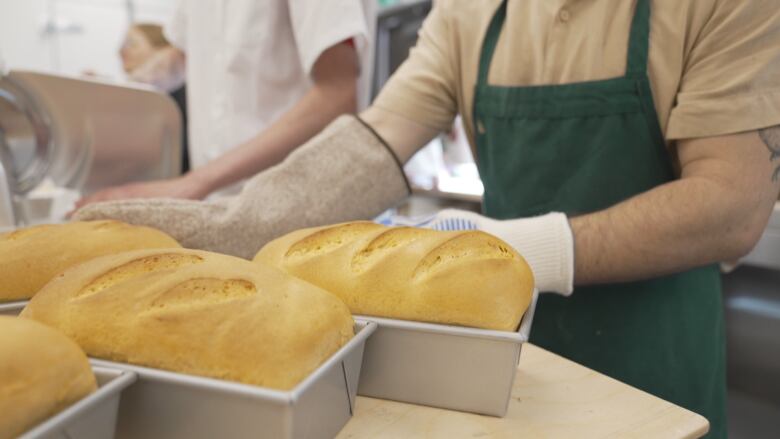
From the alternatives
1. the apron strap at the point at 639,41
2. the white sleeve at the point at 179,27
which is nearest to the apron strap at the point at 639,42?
the apron strap at the point at 639,41

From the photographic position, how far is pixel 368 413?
60 centimetres

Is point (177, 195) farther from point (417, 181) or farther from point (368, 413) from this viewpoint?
point (417, 181)

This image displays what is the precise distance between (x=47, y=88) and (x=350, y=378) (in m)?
1.11

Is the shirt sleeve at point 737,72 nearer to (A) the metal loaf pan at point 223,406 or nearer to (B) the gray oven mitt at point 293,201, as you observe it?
(B) the gray oven mitt at point 293,201

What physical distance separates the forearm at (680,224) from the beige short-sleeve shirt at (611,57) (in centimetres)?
7

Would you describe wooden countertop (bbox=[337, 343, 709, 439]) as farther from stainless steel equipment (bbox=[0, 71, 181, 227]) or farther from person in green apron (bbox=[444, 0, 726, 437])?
stainless steel equipment (bbox=[0, 71, 181, 227])

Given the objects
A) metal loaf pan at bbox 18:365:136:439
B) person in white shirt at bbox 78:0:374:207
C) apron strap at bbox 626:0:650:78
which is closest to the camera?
metal loaf pan at bbox 18:365:136:439

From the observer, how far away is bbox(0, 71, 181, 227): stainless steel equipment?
127 centimetres

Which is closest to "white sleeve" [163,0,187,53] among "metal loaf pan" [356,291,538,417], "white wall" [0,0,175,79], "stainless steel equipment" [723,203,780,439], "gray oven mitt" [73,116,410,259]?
"gray oven mitt" [73,116,410,259]

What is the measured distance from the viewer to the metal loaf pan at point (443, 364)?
55cm

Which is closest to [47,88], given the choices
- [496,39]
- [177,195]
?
[177,195]

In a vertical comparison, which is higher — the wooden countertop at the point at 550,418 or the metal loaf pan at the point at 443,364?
the metal loaf pan at the point at 443,364

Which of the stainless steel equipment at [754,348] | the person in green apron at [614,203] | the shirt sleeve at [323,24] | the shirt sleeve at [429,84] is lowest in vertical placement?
the stainless steel equipment at [754,348]

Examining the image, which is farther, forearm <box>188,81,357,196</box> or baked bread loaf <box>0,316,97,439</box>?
forearm <box>188,81,357,196</box>
